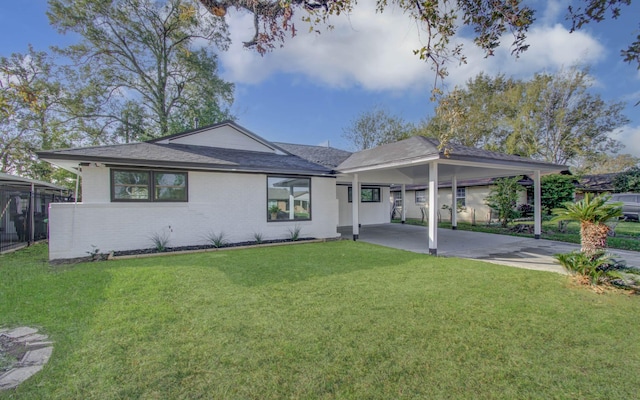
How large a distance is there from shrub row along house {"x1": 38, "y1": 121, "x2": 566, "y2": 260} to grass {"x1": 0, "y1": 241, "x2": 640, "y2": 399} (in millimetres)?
2303

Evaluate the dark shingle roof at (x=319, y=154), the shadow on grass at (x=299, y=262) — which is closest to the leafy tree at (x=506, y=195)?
the dark shingle roof at (x=319, y=154)

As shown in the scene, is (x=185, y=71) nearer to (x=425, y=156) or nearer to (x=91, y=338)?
(x=425, y=156)

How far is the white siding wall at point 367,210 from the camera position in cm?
1623

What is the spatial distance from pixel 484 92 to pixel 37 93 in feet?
115

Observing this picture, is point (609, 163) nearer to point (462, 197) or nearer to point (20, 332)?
point (462, 197)

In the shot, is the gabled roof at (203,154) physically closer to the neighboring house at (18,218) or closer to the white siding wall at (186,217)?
the white siding wall at (186,217)

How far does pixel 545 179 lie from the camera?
17.7 meters

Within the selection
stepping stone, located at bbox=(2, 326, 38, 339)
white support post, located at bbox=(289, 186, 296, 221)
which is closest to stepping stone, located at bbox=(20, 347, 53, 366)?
stepping stone, located at bbox=(2, 326, 38, 339)

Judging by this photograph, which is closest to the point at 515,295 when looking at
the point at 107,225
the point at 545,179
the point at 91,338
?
the point at 91,338

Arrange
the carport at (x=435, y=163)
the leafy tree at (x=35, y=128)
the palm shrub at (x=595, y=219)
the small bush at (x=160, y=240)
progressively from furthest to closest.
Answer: the leafy tree at (x=35, y=128) → the small bush at (x=160, y=240) → the carport at (x=435, y=163) → the palm shrub at (x=595, y=219)

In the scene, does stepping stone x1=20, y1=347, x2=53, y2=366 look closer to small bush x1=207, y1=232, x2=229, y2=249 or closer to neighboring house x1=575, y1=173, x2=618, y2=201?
small bush x1=207, y1=232, x2=229, y2=249

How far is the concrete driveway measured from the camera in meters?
7.14

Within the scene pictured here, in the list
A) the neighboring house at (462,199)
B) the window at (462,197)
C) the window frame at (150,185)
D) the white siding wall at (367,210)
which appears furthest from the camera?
the window at (462,197)

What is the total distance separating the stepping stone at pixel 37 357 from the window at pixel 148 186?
628 cm
